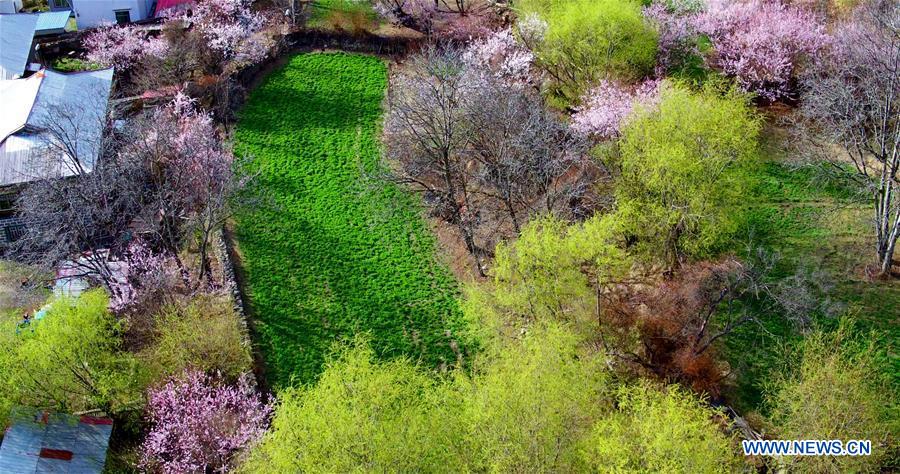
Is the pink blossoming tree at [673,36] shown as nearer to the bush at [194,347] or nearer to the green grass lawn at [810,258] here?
the green grass lawn at [810,258]

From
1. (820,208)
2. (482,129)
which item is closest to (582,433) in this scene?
(482,129)

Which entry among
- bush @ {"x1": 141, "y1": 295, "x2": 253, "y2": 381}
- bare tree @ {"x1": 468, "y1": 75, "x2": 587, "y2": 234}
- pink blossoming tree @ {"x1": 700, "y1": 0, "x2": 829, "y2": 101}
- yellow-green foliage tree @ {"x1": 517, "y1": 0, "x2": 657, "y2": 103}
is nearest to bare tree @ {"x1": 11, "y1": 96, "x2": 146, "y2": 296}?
bush @ {"x1": 141, "y1": 295, "x2": 253, "y2": 381}

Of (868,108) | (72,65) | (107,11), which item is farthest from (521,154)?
(107,11)

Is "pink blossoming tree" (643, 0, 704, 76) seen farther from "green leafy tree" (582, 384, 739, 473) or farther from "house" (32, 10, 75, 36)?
"house" (32, 10, 75, 36)

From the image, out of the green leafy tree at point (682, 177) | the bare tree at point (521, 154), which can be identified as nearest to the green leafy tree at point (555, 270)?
the green leafy tree at point (682, 177)

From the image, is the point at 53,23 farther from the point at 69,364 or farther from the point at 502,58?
the point at 69,364

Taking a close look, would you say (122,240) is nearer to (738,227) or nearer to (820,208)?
(738,227)
